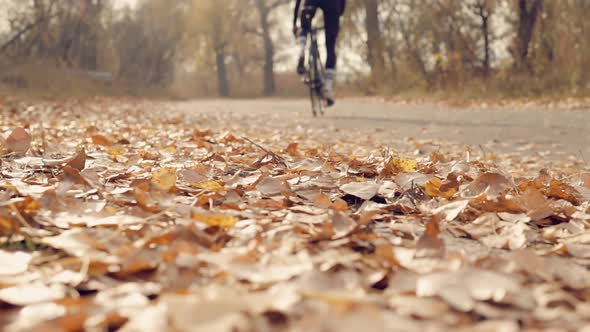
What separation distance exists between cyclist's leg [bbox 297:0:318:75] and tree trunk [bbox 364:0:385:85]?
9920 mm

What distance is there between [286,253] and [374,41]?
16.0 meters

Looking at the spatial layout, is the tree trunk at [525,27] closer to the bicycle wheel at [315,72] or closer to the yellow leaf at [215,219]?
the bicycle wheel at [315,72]

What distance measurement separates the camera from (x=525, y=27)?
33.2ft

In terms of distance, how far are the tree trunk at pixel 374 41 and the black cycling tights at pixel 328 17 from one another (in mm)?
10310

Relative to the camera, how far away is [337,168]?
1.85 m

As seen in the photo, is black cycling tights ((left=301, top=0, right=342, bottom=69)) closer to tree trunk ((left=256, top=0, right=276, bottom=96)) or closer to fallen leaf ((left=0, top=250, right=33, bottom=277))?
fallen leaf ((left=0, top=250, right=33, bottom=277))

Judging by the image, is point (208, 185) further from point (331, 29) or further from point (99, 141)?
point (331, 29)

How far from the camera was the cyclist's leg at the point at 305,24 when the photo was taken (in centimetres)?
580

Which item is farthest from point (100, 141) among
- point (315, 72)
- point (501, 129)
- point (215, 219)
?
point (315, 72)

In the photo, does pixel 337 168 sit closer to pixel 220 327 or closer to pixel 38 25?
pixel 220 327

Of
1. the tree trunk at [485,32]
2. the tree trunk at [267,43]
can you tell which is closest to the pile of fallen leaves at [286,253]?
the tree trunk at [485,32]

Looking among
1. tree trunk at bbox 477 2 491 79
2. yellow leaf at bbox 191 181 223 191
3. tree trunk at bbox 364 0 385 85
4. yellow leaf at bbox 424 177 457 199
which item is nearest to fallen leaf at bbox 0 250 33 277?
yellow leaf at bbox 191 181 223 191

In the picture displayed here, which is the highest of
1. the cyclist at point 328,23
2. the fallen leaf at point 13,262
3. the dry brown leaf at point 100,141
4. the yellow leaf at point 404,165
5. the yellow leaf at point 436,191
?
the cyclist at point 328,23

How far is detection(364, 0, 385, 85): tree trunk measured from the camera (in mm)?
16017
